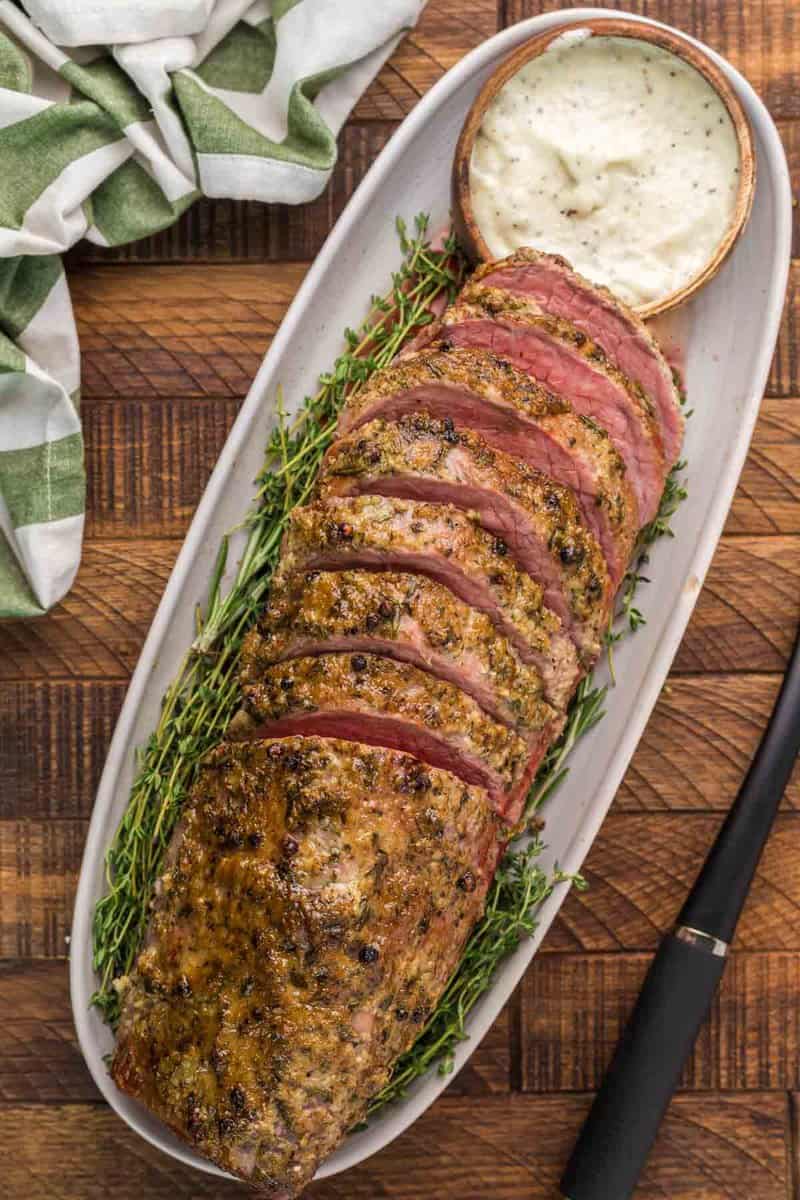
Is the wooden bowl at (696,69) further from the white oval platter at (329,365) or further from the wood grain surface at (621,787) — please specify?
the wood grain surface at (621,787)

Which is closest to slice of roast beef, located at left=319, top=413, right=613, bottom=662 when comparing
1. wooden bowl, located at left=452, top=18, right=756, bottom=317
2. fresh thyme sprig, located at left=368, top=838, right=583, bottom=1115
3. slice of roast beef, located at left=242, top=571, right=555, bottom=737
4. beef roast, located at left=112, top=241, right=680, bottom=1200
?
beef roast, located at left=112, top=241, right=680, bottom=1200

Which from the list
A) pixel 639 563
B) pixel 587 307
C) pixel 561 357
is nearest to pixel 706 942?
pixel 639 563

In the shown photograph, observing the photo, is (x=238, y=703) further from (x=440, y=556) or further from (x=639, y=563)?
(x=639, y=563)

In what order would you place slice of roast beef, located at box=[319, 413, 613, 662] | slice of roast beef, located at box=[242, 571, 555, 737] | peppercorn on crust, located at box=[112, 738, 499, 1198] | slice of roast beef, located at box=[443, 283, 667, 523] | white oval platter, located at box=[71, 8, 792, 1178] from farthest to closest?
1. white oval platter, located at box=[71, 8, 792, 1178]
2. slice of roast beef, located at box=[443, 283, 667, 523]
3. slice of roast beef, located at box=[319, 413, 613, 662]
4. slice of roast beef, located at box=[242, 571, 555, 737]
5. peppercorn on crust, located at box=[112, 738, 499, 1198]

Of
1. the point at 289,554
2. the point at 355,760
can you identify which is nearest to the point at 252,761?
the point at 355,760

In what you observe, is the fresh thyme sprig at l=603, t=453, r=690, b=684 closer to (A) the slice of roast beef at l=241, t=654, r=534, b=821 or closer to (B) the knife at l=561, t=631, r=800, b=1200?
(B) the knife at l=561, t=631, r=800, b=1200

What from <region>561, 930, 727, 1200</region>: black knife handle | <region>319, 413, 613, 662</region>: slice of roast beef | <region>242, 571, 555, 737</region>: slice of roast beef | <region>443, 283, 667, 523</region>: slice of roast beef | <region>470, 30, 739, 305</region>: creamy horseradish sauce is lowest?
<region>561, 930, 727, 1200</region>: black knife handle
